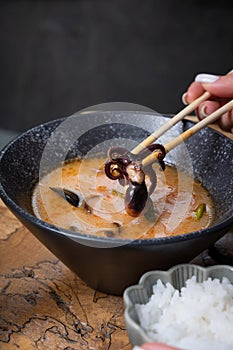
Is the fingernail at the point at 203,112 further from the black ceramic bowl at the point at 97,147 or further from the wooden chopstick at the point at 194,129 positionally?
the wooden chopstick at the point at 194,129

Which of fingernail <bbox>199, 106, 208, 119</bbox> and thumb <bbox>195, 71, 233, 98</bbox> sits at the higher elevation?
thumb <bbox>195, 71, 233, 98</bbox>

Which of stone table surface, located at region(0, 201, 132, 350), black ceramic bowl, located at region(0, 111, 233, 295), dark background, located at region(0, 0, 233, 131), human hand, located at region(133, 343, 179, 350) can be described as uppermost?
black ceramic bowl, located at region(0, 111, 233, 295)

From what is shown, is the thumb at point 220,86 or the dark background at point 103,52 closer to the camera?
the thumb at point 220,86

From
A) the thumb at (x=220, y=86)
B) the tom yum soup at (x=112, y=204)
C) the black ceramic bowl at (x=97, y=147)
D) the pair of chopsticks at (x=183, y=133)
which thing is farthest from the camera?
the thumb at (x=220, y=86)

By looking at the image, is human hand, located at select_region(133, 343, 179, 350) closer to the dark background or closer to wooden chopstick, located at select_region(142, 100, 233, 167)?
wooden chopstick, located at select_region(142, 100, 233, 167)

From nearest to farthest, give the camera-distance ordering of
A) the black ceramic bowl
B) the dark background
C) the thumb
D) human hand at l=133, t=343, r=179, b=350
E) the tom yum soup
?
human hand at l=133, t=343, r=179, b=350 → the black ceramic bowl → the tom yum soup → the thumb → the dark background

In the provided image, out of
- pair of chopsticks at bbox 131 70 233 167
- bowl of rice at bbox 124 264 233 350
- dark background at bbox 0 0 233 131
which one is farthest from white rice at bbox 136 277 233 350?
dark background at bbox 0 0 233 131

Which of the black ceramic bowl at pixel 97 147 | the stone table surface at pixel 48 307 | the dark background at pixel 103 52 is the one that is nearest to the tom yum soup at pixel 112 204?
the black ceramic bowl at pixel 97 147
